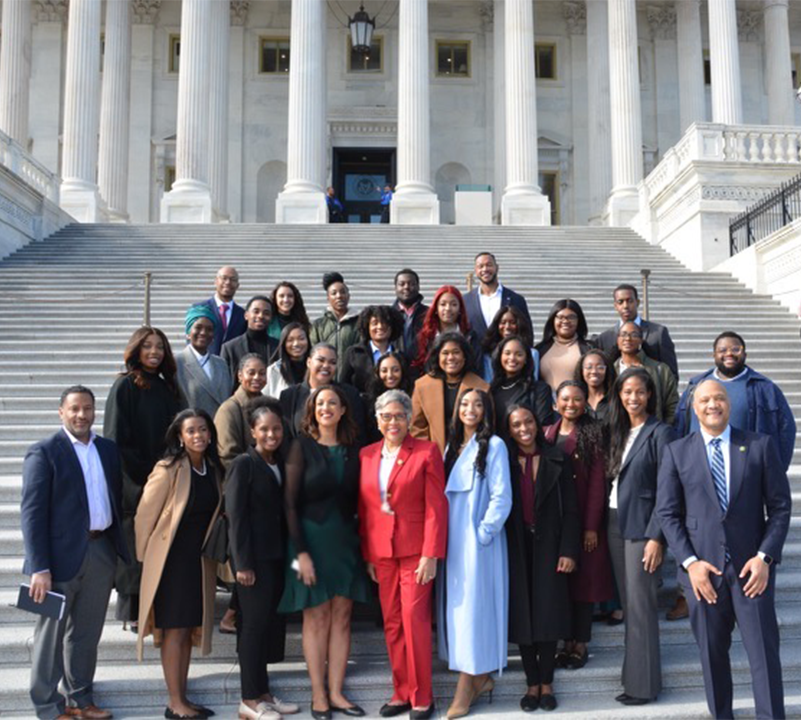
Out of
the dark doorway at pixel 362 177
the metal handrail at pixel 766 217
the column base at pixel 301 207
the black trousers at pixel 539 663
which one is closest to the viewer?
the black trousers at pixel 539 663

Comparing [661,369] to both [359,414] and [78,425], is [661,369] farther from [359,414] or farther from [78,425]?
[78,425]

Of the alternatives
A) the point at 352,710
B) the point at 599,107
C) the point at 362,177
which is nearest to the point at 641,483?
the point at 352,710

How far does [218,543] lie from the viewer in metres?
5.43

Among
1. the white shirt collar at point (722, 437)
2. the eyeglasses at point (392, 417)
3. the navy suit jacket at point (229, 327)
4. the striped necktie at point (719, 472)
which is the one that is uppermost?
the navy suit jacket at point (229, 327)

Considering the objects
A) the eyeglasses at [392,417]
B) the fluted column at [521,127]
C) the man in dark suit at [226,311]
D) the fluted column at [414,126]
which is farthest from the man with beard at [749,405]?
the fluted column at [521,127]

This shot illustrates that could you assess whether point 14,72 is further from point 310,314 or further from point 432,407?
point 432,407

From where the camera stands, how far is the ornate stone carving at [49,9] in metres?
30.7

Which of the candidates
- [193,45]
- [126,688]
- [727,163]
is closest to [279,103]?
[193,45]

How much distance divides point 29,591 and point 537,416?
342 cm

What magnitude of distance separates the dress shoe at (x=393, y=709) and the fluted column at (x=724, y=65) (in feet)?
74.7

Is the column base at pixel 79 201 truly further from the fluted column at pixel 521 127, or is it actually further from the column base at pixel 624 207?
the column base at pixel 624 207

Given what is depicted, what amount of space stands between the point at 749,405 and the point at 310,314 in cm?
820

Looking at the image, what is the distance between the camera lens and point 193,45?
24312mm

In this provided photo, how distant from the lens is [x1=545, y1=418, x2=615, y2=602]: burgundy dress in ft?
18.7
